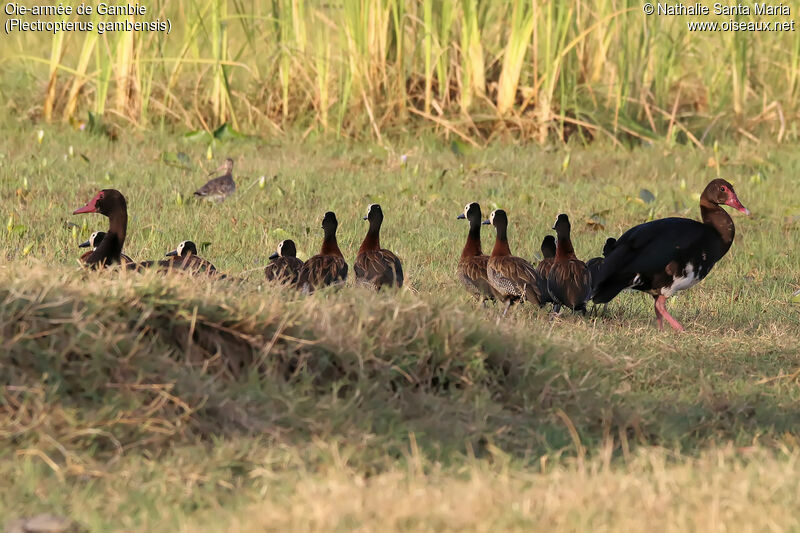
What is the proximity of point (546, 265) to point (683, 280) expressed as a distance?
85 centimetres

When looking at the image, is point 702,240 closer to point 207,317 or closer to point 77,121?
point 207,317

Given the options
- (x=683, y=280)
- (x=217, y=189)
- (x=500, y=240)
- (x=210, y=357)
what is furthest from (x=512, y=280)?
(x=217, y=189)

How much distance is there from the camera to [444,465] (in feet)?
14.9

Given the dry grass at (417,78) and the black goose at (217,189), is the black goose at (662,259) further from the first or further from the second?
the dry grass at (417,78)

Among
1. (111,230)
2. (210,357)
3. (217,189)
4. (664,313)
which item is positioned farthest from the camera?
(217,189)

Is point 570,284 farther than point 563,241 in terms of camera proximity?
No

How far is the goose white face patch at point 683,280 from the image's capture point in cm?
755

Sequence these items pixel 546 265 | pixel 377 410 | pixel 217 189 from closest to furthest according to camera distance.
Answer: pixel 377 410 < pixel 546 265 < pixel 217 189

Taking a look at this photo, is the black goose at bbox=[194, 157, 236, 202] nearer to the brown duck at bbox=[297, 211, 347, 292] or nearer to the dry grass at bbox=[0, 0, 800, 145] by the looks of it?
the dry grass at bbox=[0, 0, 800, 145]

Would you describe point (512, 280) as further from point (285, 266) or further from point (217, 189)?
point (217, 189)

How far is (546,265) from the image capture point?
25.4 feet

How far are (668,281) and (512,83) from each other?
517cm

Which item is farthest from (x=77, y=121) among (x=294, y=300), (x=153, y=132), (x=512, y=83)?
(x=294, y=300)

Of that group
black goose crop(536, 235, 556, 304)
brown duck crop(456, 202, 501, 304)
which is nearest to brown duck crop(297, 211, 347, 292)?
brown duck crop(456, 202, 501, 304)
